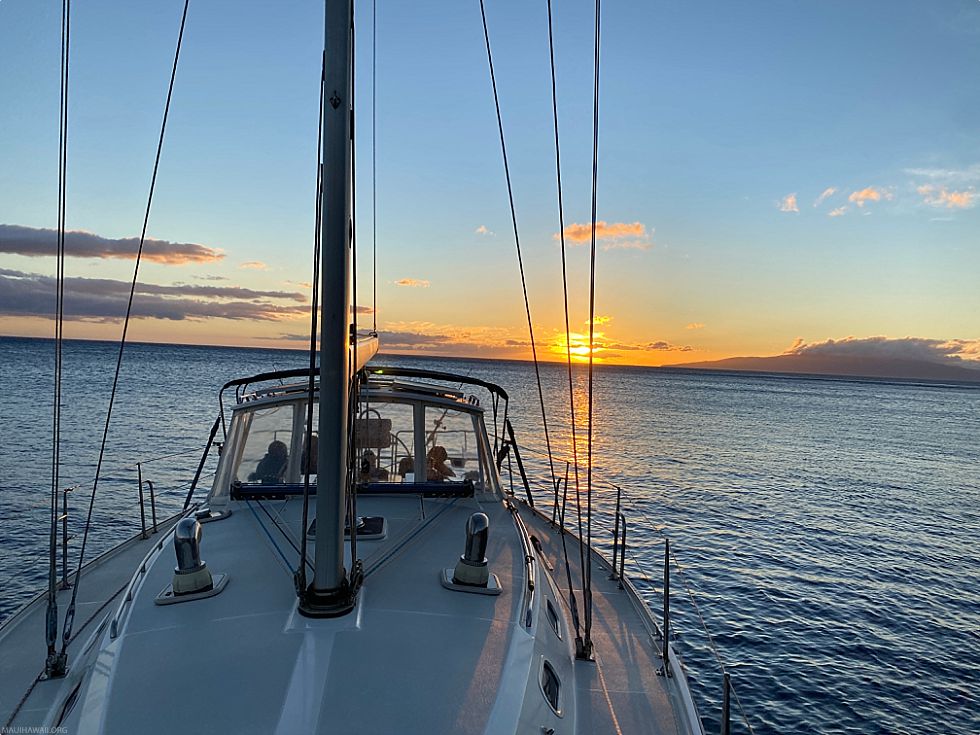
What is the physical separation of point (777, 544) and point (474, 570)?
16.7 metres

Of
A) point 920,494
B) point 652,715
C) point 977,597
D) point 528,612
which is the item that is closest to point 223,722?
point 528,612

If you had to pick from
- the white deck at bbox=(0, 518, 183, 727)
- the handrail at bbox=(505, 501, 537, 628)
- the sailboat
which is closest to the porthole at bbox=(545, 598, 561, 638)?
the sailboat

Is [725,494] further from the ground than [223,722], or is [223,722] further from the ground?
[223,722]

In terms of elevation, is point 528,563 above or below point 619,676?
above

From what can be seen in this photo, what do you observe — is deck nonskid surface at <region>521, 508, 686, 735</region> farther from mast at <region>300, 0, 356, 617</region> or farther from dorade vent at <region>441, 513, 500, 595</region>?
mast at <region>300, 0, 356, 617</region>

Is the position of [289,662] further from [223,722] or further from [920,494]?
[920,494]

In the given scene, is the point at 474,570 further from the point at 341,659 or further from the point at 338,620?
the point at 341,659

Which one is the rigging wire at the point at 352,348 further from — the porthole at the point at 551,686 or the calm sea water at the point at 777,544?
the calm sea water at the point at 777,544

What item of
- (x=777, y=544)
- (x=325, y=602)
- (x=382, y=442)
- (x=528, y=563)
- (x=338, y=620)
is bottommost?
(x=777, y=544)

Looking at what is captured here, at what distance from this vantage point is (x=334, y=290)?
4133 mm

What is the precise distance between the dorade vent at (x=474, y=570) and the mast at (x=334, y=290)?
123 cm

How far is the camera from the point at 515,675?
412 cm

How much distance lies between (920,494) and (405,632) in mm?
31026

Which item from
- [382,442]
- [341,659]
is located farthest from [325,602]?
[382,442]
